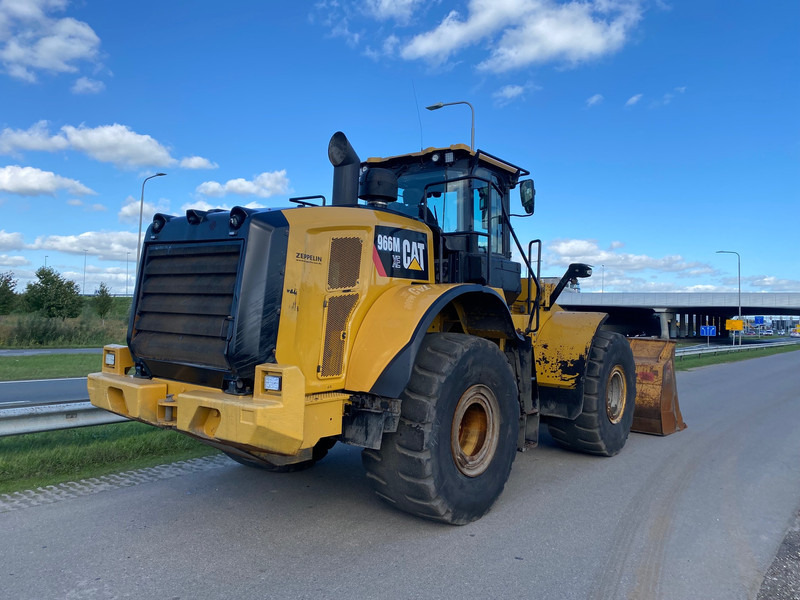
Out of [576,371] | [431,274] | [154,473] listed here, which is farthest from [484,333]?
[154,473]

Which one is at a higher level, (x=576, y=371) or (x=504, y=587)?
(x=576, y=371)

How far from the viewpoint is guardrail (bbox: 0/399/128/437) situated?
4910 millimetres

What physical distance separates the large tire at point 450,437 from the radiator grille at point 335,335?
518 mm

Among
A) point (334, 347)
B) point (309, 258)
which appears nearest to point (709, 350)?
point (334, 347)

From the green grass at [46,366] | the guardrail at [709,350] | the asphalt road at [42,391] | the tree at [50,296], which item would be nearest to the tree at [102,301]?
the tree at [50,296]

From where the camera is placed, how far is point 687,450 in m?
6.95

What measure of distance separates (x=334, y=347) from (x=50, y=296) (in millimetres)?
33848

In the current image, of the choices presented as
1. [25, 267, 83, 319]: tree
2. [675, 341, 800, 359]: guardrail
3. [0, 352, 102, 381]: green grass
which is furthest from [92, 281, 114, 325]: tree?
[675, 341, 800, 359]: guardrail

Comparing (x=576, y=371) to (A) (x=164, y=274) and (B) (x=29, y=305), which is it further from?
(B) (x=29, y=305)

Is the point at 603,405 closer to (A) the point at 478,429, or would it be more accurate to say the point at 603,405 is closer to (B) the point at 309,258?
(A) the point at 478,429

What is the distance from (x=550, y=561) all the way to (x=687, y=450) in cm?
410

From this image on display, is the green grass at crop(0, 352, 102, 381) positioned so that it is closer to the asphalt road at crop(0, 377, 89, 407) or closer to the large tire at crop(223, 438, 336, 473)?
the asphalt road at crop(0, 377, 89, 407)

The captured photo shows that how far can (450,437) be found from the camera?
13.6ft

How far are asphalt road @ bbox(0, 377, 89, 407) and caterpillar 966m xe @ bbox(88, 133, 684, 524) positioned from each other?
687cm
